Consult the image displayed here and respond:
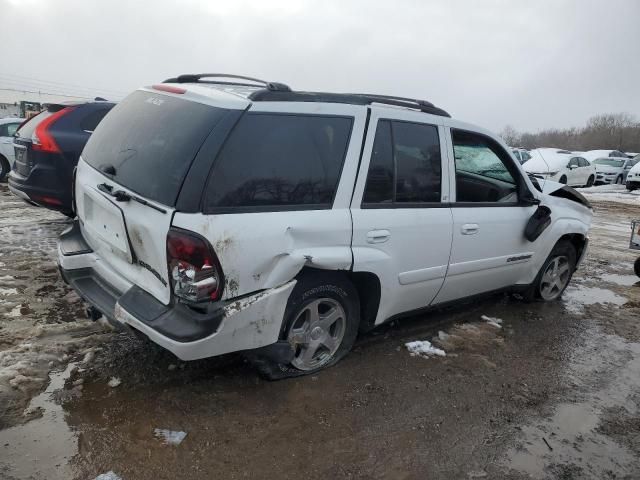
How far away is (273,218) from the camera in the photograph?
112 inches

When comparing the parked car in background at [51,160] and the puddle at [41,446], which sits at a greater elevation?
the parked car in background at [51,160]

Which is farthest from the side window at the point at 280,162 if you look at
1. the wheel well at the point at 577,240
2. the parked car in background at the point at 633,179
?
the parked car in background at the point at 633,179

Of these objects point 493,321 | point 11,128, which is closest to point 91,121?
point 493,321

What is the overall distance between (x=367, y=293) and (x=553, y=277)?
271cm

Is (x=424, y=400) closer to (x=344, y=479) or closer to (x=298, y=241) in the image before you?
(x=344, y=479)

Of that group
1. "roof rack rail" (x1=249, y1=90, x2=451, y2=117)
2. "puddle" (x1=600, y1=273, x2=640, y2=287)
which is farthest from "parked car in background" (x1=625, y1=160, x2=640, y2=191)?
"roof rack rail" (x1=249, y1=90, x2=451, y2=117)

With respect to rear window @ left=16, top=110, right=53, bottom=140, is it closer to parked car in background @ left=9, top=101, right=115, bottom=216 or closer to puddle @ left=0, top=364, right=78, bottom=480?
parked car in background @ left=9, top=101, right=115, bottom=216

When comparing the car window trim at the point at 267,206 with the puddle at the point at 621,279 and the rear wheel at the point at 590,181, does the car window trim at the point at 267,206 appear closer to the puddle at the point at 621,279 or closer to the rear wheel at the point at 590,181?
the puddle at the point at 621,279

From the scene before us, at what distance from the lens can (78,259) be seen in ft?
11.2

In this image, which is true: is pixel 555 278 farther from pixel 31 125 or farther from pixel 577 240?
pixel 31 125

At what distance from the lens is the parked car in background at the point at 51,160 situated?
19.4ft

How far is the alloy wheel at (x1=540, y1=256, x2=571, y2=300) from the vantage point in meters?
5.18

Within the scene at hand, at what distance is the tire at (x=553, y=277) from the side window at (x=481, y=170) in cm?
103

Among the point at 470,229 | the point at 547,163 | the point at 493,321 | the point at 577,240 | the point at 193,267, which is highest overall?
the point at 547,163
